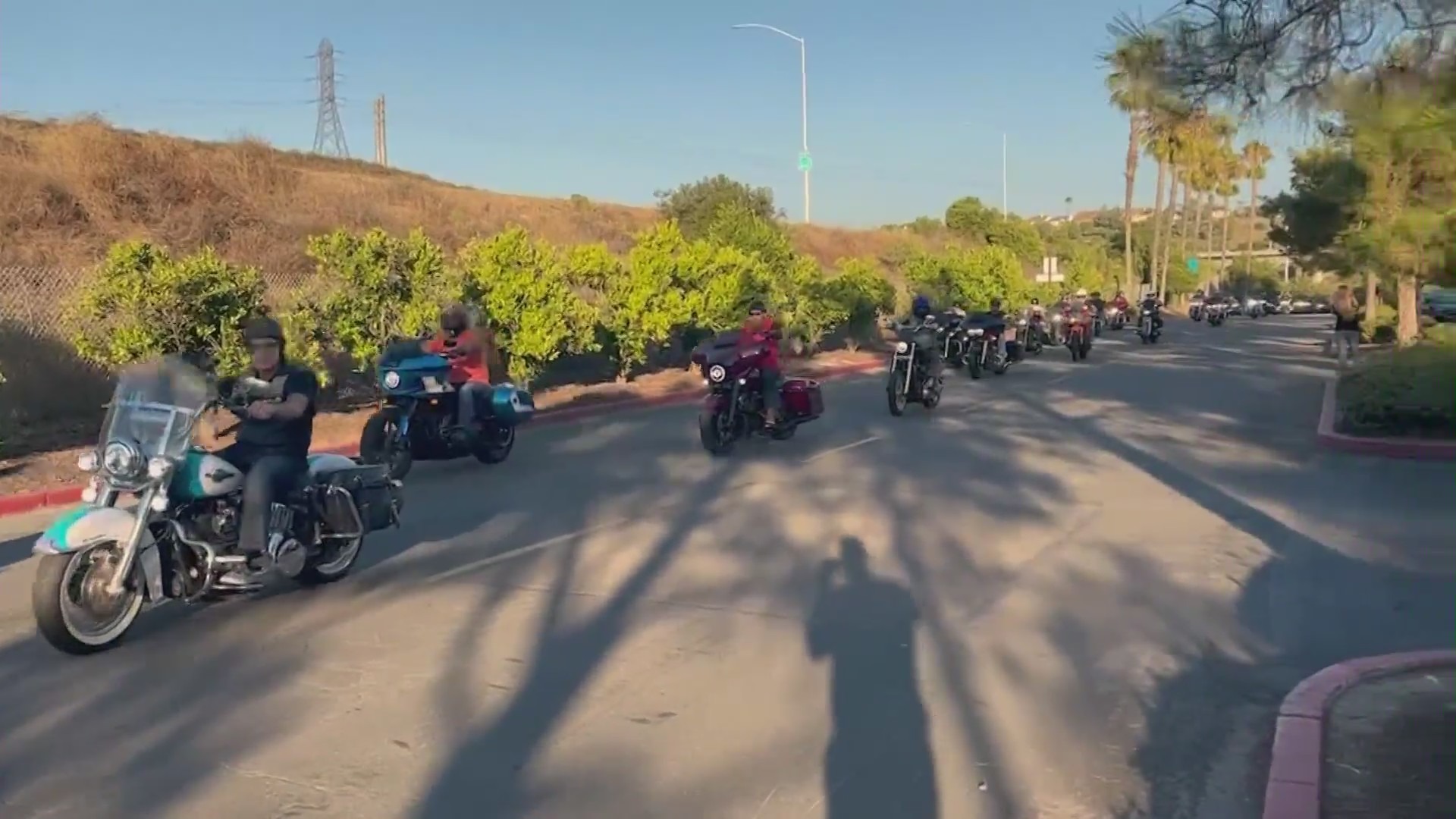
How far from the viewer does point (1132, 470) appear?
46.2ft

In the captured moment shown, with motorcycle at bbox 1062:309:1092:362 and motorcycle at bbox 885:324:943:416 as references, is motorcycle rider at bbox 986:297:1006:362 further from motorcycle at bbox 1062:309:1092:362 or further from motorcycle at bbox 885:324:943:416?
motorcycle at bbox 885:324:943:416

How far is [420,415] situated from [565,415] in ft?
23.9

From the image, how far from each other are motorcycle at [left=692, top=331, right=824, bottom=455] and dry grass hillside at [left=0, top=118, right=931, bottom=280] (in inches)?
482

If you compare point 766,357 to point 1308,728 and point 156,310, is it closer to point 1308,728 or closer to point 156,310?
point 156,310

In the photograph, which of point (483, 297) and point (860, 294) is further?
point (860, 294)

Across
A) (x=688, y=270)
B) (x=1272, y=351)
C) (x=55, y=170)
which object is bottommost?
(x=1272, y=351)

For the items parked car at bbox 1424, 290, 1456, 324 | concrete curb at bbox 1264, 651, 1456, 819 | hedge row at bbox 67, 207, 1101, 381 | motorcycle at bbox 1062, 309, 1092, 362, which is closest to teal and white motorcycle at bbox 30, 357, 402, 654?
concrete curb at bbox 1264, 651, 1456, 819

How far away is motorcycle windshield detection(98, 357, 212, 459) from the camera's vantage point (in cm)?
721

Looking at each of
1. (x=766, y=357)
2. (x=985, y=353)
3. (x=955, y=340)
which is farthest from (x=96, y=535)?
(x=985, y=353)

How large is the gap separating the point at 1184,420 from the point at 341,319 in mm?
11244

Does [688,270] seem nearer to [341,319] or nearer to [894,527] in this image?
[341,319]

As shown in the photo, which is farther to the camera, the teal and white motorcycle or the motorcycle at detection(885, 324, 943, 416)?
the motorcycle at detection(885, 324, 943, 416)

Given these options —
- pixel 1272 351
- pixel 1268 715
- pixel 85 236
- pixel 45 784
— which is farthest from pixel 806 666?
pixel 1272 351

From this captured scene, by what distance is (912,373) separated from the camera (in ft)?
65.4
